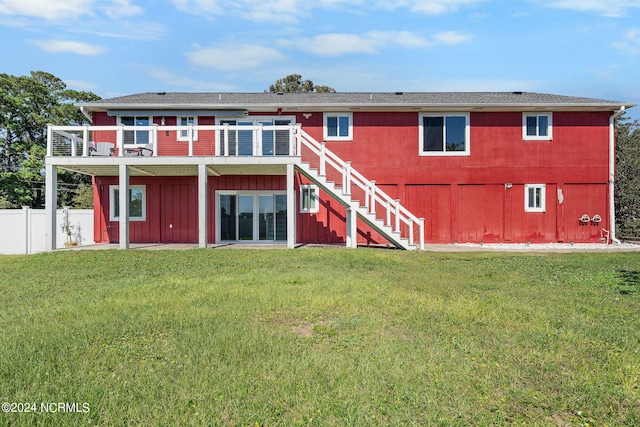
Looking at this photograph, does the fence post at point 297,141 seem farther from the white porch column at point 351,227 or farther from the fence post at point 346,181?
the white porch column at point 351,227

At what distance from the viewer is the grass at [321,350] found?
2.94 meters

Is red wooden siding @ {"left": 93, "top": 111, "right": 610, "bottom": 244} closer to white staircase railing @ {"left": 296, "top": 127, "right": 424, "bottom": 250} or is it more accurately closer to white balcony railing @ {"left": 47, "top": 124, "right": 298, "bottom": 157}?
white balcony railing @ {"left": 47, "top": 124, "right": 298, "bottom": 157}

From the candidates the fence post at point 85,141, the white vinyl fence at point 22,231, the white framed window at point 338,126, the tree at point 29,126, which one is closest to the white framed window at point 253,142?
the white framed window at point 338,126

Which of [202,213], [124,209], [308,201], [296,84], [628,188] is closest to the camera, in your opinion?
[202,213]

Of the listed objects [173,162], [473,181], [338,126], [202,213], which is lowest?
[202,213]

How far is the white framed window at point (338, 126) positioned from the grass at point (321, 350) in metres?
9.79

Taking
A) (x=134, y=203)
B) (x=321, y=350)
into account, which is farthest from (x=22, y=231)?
(x=321, y=350)

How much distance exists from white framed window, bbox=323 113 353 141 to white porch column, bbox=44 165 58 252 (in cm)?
967

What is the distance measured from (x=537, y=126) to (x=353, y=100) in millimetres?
7515

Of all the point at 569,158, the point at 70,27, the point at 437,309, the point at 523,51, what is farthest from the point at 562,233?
the point at 70,27

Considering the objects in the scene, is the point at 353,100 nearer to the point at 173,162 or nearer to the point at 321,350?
the point at 173,162

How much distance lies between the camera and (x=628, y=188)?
64.3 feet

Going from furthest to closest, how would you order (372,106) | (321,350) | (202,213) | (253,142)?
1. (372,106)
2. (253,142)
3. (202,213)
4. (321,350)

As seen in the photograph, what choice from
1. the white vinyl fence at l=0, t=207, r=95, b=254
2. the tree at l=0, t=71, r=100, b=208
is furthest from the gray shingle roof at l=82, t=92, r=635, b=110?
the tree at l=0, t=71, r=100, b=208
